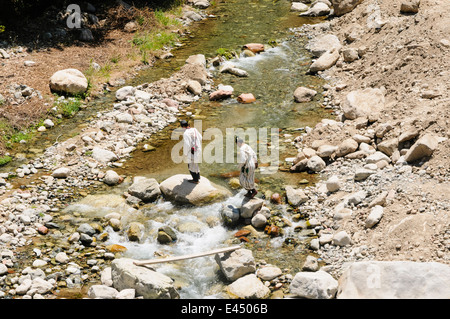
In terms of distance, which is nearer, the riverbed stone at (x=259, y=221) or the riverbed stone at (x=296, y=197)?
the riverbed stone at (x=259, y=221)

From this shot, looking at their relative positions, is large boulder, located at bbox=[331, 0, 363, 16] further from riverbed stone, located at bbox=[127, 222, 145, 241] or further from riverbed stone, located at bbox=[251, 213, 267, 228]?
riverbed stone, located at bbox=[127, 222, 145, 241]

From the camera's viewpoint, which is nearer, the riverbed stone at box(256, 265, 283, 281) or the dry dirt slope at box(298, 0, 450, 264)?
the dry dirt slope at box(298, 0, 450, 264)

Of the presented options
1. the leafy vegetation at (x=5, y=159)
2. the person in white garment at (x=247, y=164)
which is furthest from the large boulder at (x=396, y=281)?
the leafy vegetation at (x=5, y=159)

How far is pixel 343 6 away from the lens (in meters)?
21.7

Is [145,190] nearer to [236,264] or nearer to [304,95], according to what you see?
[236,264]

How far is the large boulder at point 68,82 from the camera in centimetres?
1599

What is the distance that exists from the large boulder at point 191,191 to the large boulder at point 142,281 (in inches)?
112

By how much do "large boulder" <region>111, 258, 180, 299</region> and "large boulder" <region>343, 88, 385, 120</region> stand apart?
789 centimetres

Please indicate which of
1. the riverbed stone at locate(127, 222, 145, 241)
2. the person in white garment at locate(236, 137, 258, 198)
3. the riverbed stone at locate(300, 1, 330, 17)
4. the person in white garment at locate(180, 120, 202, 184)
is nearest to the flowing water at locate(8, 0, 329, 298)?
Answer: the riverbed stone at locate(127, 222, 145, 241)

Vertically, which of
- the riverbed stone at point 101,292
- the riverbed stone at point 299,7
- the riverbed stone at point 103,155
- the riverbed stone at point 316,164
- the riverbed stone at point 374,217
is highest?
the riverbed stone at point 299,7

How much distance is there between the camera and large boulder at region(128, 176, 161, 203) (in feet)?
38.6

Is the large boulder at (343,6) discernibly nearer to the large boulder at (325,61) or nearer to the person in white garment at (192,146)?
the large boulder at (325,61)

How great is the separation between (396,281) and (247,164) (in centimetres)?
446
